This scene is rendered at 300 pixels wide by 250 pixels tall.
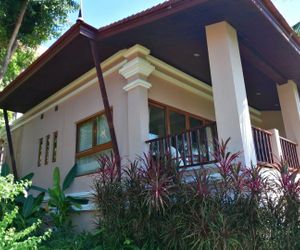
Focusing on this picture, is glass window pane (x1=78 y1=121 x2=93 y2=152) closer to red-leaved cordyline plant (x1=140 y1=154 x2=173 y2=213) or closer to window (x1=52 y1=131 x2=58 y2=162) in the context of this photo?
window (x1=52 y1=131 x2=58 y2=162)

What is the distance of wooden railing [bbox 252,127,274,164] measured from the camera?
5764 mm

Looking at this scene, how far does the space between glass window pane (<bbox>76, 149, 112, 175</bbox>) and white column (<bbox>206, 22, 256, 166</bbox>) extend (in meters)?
3.26

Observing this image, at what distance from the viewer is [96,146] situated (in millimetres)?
7680

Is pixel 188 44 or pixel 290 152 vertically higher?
pixel 188 44

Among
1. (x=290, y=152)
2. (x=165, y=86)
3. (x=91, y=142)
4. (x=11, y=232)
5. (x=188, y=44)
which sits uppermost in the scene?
(x=188, y=44)

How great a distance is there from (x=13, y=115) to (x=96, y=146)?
549 inches

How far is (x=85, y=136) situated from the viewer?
27.2ft

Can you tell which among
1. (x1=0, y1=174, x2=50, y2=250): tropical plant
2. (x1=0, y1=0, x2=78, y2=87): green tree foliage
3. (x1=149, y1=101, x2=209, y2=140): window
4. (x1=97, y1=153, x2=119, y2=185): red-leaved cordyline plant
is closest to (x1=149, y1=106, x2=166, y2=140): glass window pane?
(x1=149, y1=101, x2=209, y2=140): window

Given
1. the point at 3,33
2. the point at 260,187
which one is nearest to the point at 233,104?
the point at 260,187

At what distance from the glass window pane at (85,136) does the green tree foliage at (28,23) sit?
16.0 ft

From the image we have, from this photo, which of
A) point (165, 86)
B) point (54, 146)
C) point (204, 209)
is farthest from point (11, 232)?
point (54, 146)

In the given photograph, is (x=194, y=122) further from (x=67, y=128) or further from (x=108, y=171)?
(x=67, y=128)

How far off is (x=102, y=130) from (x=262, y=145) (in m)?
4.04

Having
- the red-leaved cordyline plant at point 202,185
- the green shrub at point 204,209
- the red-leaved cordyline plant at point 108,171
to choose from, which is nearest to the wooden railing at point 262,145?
the green shrub at point 204,209
